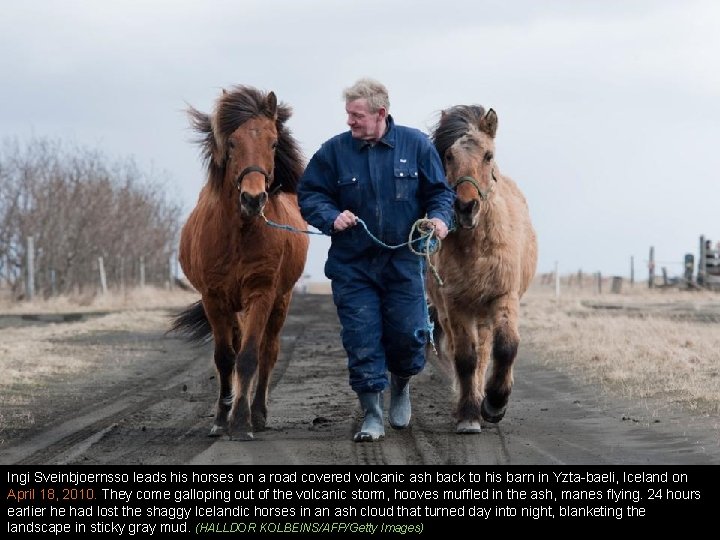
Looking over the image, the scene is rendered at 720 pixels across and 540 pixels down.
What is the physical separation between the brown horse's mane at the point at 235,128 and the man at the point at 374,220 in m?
0.83

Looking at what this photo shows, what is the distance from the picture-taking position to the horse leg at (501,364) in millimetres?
8906

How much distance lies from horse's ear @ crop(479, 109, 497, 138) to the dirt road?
7.72 ft

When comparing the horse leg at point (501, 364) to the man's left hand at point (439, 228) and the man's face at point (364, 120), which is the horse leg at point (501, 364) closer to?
the man's left hand at point (439, 228)

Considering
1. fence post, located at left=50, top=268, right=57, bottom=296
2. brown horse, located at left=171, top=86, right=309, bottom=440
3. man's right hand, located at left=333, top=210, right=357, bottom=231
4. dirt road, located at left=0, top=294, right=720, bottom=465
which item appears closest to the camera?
dirt road, located at left=0, top=294, right=720, bottom=465

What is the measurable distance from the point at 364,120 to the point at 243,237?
4.81 ft

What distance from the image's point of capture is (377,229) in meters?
8.29

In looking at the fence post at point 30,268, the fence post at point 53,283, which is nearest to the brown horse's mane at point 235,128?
the fence post at point 30,268

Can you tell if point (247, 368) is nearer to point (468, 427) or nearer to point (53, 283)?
point (468, 427)

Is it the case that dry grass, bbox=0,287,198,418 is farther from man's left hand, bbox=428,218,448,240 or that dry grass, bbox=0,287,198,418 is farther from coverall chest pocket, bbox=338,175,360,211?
man's left hand, bbox=428,218,448,240

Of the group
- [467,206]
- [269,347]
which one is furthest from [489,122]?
[269,347]

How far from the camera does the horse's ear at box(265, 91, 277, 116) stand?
902cm

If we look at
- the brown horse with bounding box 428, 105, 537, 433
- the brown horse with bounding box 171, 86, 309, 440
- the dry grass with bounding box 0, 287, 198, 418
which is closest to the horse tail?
the dry grass with bounding box 0, 287, 198, 418
